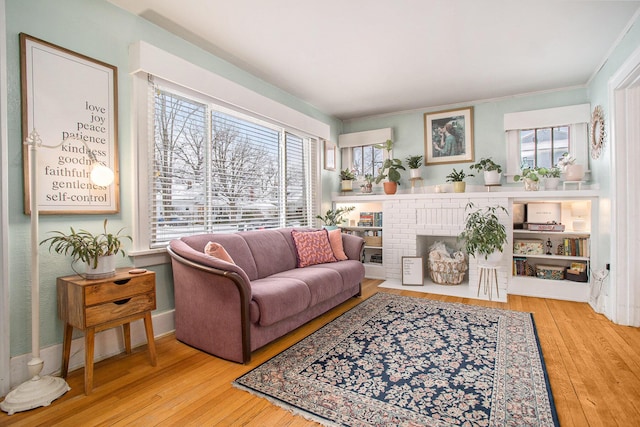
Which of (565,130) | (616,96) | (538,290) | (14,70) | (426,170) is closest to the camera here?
(14,70)

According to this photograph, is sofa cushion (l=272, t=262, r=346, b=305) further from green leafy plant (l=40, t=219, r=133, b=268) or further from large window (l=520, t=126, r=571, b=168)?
large window (l=520, t=126, r=571, b=168)

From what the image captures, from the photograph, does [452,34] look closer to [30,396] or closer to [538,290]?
[538,290]

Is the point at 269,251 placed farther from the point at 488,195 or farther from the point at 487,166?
the point at 487,166

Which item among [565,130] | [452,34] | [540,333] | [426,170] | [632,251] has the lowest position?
[540,333]

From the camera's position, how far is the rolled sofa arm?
89.3 inches

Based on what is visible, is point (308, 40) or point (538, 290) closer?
point (308, 40)

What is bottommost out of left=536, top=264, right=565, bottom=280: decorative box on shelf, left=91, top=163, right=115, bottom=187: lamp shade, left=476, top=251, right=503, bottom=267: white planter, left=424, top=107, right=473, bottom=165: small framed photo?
left=536, top=264, right=565, bottom=280: decorative box on shelf

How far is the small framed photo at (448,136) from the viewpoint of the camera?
4.73 meters

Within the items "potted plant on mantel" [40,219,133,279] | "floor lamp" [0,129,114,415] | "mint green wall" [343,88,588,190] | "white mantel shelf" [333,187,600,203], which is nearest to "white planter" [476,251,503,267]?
"white mantel shelf" [333,187,600,203]

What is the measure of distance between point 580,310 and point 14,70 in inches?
203

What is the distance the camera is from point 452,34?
2900mm

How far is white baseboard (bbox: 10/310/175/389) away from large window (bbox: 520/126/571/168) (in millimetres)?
4653

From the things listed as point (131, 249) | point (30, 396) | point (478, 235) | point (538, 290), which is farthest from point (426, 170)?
point (30, 396)

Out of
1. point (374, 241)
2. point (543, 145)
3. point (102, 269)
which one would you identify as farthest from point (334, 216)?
point (102, 269)
